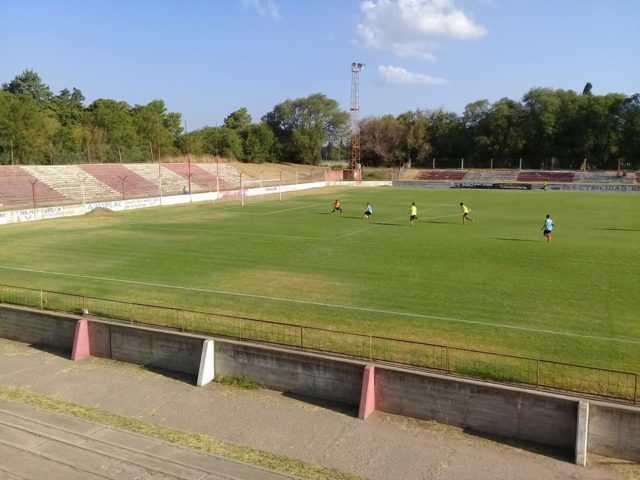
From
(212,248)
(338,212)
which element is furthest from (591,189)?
(212,248)

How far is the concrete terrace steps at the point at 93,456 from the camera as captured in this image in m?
9.62

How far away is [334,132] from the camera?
452ft

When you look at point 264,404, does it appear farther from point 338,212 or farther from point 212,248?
point 338,212

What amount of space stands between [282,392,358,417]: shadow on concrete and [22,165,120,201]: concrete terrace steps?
54.2 meters

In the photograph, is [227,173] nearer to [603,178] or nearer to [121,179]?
→ [121,179]

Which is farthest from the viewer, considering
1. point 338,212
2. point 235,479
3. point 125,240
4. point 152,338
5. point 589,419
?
point 338,212

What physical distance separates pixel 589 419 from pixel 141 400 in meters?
9.94

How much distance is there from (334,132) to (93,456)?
13140cm

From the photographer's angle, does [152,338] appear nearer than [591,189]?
Yes

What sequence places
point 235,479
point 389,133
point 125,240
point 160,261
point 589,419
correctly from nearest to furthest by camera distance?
1. point 235,479
2. point 589,419
3. point 160,261
4. point 125,240
5. point 389,133

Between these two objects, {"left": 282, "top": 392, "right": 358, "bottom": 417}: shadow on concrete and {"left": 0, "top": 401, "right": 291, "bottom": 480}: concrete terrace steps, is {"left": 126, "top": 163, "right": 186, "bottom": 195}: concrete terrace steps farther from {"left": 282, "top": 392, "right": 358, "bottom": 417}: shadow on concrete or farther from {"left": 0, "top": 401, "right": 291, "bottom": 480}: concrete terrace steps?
{"left": 0, "top": 401, "right": 291, "bottom": 480}: concrete terrace steps

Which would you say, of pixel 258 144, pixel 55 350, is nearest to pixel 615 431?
pixel 55 350

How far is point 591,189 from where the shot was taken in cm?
7969

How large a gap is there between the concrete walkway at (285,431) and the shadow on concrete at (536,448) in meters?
0.04
